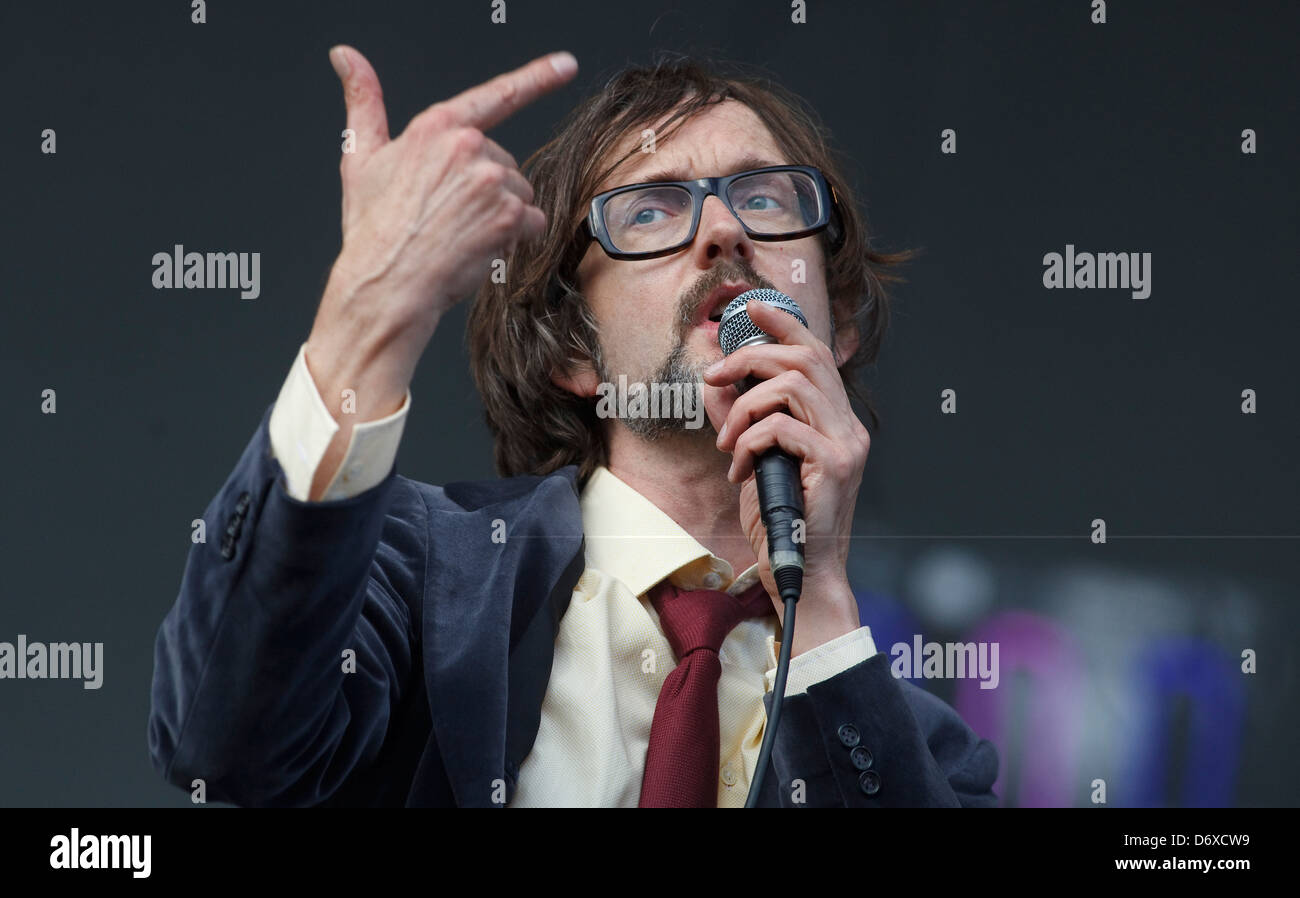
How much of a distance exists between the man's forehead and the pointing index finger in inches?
29.2

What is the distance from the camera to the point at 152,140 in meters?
2.19

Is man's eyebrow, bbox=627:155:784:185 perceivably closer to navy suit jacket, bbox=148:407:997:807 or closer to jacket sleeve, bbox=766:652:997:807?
navy suit jacket, bbox=148:407:997:807

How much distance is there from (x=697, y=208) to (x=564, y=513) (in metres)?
0.47

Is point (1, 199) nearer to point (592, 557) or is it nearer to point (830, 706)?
point (592, 557)

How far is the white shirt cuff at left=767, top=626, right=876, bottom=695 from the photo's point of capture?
1589 millimetres

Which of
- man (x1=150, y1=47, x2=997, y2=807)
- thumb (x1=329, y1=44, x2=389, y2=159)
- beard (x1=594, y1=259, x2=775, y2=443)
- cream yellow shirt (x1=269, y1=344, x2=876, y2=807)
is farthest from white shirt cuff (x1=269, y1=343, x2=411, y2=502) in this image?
beard (x1=594, y1=259, x2=775, y2=443)

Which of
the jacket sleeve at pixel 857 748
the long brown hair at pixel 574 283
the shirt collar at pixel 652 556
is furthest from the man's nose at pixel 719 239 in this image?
the jacket sleeve at pixel 857 748

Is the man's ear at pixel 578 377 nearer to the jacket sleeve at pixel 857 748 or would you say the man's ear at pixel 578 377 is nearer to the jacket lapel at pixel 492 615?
the jacket lapel at pixel 492 615

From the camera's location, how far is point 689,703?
164cm

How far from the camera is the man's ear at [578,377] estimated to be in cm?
214

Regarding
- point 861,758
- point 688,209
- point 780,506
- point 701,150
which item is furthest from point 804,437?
point 701,150

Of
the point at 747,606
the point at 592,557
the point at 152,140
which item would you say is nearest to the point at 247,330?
the point at 152,140

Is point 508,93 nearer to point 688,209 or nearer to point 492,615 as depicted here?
point 492,615

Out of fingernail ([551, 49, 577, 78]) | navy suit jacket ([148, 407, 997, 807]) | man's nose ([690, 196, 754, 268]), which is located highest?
man's nose ([690, 196, 754, 268])
